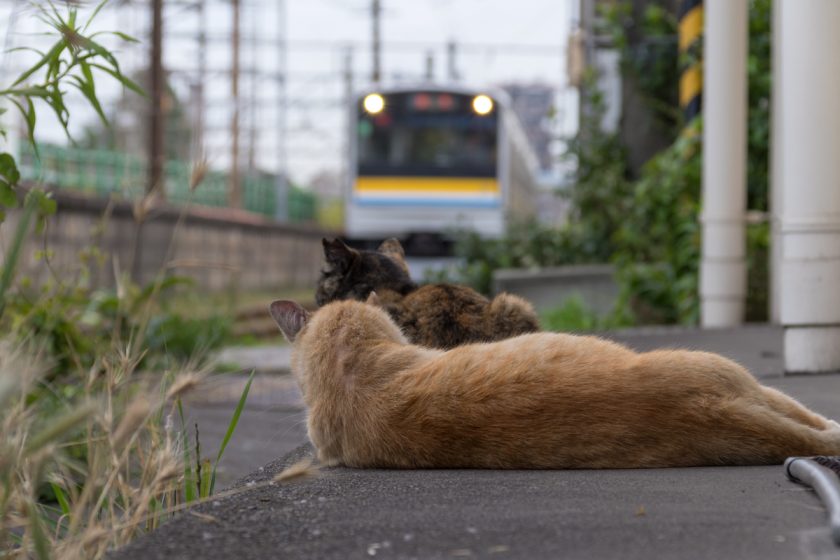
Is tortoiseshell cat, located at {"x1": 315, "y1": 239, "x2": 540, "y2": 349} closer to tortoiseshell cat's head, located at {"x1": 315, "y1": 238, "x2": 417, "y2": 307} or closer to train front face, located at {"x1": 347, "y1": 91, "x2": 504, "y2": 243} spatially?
tortoiseshell cat's head, located at {"x1": 315, "y1": 238, "x2": 417, "y2": 307}

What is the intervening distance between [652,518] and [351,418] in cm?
101

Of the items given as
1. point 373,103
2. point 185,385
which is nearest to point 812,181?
point 185,385

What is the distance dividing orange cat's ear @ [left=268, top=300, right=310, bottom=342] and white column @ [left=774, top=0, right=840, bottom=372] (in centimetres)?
246

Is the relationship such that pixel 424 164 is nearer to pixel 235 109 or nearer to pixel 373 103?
pixel 373 103

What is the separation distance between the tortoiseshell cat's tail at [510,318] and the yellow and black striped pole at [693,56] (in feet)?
20.1

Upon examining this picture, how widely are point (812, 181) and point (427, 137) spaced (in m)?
13.5

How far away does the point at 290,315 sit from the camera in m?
3.59

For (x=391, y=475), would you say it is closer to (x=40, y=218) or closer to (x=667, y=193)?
(x=40, y=218)

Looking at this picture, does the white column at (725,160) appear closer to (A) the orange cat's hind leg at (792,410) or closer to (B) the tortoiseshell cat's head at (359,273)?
(B) the tortoiseshell cat's head at (359,273)

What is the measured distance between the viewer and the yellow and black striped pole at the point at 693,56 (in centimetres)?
980

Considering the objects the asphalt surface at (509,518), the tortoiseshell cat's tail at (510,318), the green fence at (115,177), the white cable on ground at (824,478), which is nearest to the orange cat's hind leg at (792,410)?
the asphalt surface at (509,518)

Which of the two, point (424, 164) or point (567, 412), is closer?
point (567, 412)

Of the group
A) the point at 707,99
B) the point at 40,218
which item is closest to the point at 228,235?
the point at 707,99

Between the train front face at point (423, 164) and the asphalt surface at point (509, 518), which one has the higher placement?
the train front face at point (423, 164)
